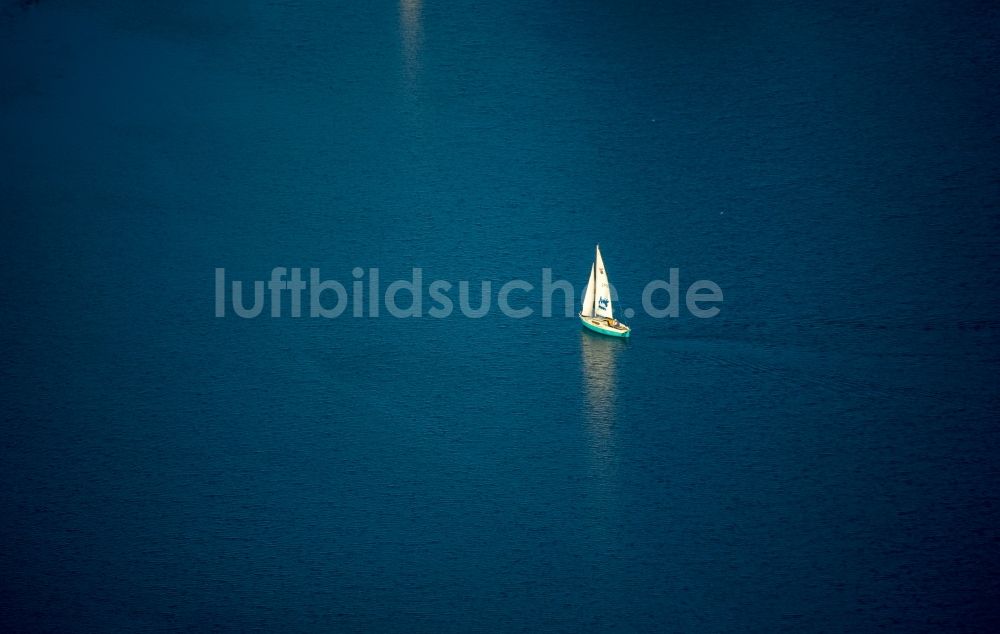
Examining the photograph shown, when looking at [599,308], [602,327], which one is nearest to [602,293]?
[599,308]

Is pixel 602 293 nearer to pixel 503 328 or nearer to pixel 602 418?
pixel 503 328

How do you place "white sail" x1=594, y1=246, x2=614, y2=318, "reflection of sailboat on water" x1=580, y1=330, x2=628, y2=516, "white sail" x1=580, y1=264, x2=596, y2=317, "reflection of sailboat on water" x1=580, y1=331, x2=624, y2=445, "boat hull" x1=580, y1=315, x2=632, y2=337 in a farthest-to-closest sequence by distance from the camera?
"white sail" x1=580, y1=264, x2=596, y2=317
"white sail" x1=594, y1=246, x2=614, y2=318
"boat hull" x1=580, y1=315, x2=632, y2=337
"reflection of sailboat on water" x1=580, y1=331, x2=624, y2=445
"reflection of sailboat on water" x1=580, y1=330, x2=628, y2=516

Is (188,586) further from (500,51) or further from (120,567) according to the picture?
(500,51)

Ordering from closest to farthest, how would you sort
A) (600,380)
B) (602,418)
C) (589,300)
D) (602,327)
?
(602,418) → (600,380) → (602,327) → (589,300)

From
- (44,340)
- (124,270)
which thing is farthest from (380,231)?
(44,340)

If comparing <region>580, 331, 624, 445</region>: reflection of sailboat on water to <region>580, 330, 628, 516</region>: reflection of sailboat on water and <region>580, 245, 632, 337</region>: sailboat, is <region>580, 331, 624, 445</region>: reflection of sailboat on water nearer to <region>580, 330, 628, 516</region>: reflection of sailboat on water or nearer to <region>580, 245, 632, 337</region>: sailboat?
<region>580, 330, 628, 516</region>: reflection of sailboat on water

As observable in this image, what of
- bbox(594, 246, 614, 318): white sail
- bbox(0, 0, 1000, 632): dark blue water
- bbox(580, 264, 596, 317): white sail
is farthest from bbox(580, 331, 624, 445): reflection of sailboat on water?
bbox(594, 246, 614, 318): white sail
